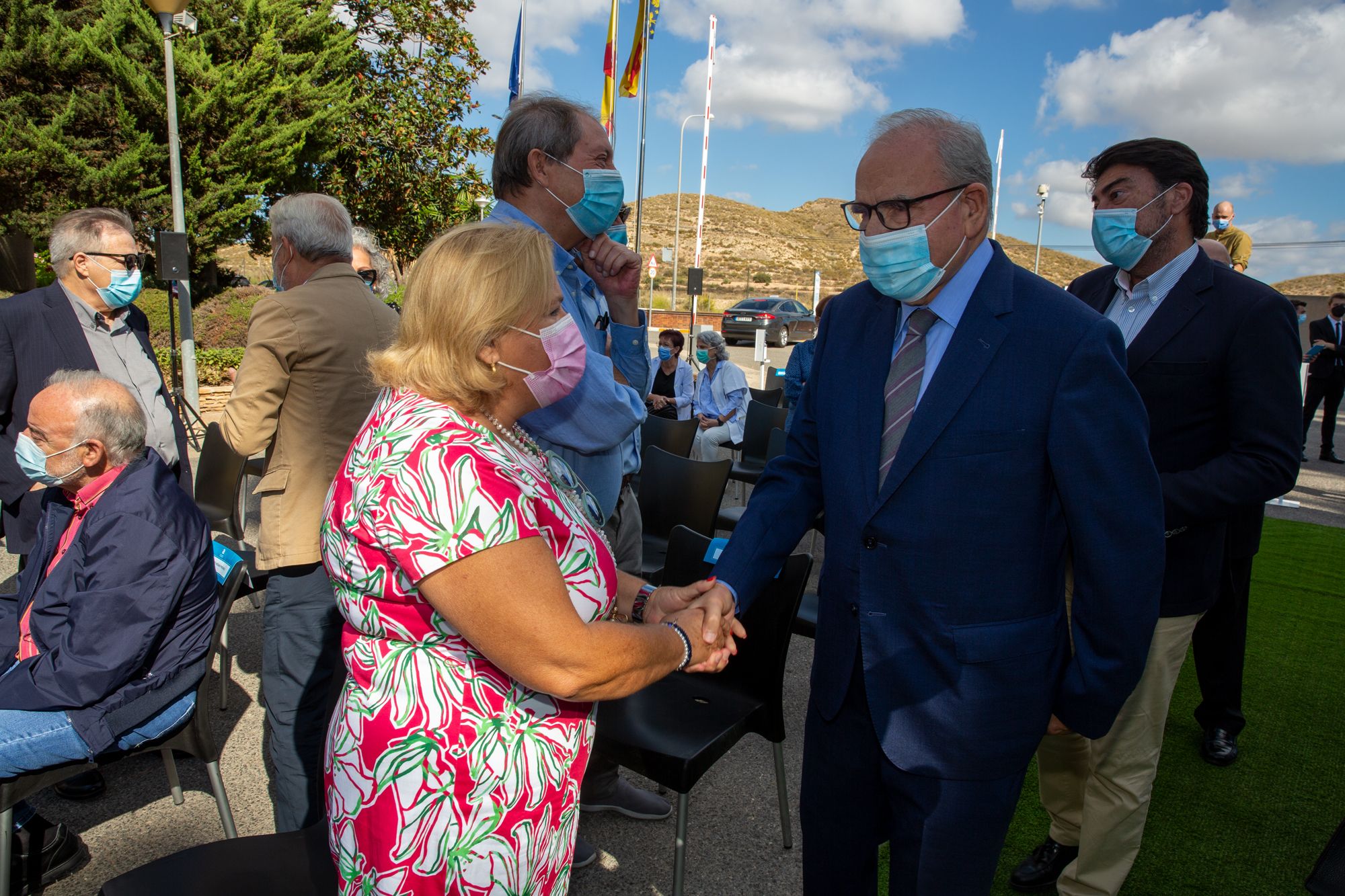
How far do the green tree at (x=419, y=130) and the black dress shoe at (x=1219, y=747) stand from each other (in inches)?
519

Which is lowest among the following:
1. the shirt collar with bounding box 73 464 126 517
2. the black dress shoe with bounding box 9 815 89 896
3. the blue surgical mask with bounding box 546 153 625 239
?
the black dress shoe with bounding box 9 815 89 896

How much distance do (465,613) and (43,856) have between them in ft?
7.75

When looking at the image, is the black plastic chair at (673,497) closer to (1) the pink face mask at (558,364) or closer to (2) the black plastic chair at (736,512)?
(2) the black plastic chair at (736,512)

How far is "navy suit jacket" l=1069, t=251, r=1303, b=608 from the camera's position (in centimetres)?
208

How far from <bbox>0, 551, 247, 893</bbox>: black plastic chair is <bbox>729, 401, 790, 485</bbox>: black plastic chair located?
4.38 m

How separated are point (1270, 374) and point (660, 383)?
6957 mm

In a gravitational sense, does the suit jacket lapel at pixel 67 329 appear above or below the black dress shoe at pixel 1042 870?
above

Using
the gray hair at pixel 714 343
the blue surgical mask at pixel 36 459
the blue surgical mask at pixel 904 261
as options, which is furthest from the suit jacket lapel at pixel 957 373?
the gray hair at pixel 714 343

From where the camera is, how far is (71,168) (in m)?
15.7

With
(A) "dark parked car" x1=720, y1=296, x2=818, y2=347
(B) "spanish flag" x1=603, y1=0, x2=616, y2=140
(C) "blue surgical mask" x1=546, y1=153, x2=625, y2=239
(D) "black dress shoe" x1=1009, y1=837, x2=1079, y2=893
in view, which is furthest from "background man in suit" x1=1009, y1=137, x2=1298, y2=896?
(A) "dark parked car" x1=720, y1=296, x2=818, y2=347

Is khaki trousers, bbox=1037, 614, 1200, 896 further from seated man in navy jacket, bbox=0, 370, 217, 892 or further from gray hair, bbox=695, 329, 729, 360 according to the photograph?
gray hair, bbox=695, 329, 729, 360

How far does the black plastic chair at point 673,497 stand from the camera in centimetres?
443

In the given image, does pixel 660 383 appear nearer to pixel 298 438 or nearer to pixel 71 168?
pixel 298 438

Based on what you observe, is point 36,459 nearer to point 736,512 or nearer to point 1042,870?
point 1042,870
